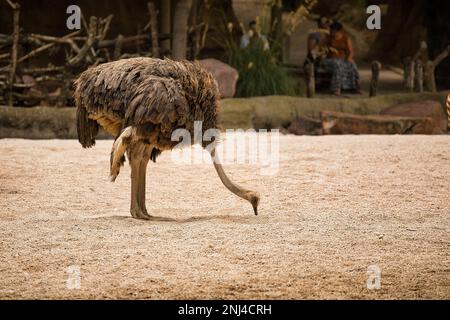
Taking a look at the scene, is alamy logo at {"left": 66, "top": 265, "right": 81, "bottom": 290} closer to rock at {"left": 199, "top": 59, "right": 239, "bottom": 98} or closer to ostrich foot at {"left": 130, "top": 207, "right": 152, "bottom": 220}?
ostrich foot at {"left": 130, "top": 207, "right": 152, "bottom": 220}

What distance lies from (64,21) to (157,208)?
7896 millimetres

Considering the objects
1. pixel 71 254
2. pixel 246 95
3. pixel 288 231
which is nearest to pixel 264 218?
pixel 288 231

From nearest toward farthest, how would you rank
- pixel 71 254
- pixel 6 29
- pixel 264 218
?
pixel 71 254
pixel 264 218
pixel 6 29

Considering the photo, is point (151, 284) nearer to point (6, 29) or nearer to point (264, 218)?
point (264, 218)

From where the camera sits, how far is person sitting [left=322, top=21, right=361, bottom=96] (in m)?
13.2

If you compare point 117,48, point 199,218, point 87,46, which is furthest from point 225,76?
point 199,218

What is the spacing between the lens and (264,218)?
552 cm

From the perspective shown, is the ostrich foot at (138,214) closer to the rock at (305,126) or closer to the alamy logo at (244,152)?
the alamy logo at (244,152)

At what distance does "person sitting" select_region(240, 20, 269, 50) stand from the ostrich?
269 inches

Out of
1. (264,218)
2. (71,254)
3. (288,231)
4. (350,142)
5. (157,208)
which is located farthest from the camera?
(350,142)

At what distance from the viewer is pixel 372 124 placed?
388 inches

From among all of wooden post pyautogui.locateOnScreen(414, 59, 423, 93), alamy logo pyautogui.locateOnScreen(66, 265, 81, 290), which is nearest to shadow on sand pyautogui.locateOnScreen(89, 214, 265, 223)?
alamy logo pyautogui.locateOnScreen(66, 265, 81, 290)

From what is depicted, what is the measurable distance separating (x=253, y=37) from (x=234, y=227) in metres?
7.66

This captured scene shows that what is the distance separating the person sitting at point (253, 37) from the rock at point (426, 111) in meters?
2.22
